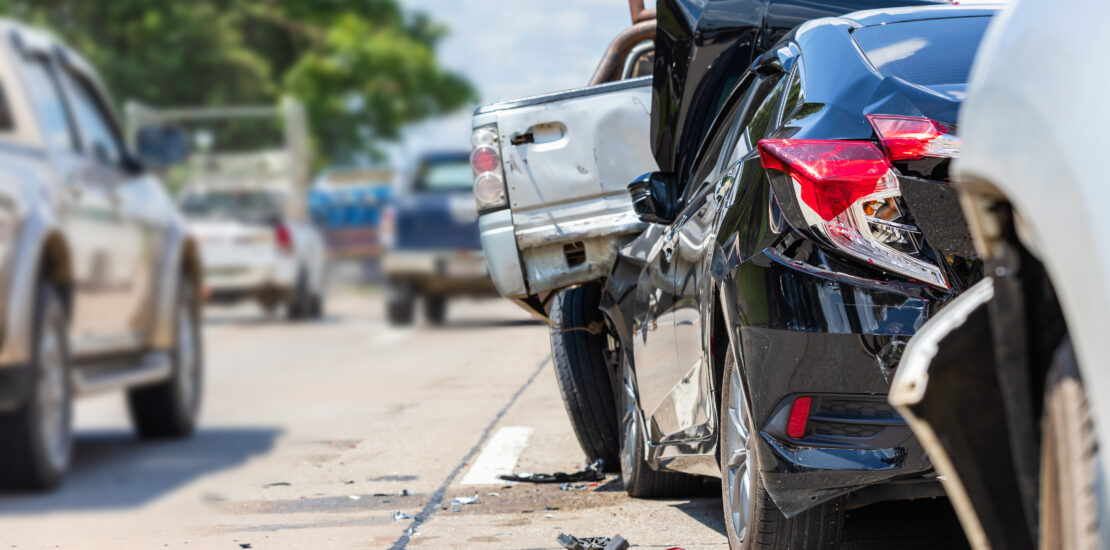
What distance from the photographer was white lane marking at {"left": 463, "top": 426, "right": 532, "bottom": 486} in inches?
256

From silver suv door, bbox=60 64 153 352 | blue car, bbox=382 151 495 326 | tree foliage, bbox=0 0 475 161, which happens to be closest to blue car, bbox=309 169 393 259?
tree foliage, bbox=0 0 475 161

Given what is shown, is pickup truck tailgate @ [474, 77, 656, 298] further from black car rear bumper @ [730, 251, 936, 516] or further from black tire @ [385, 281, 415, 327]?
black tire @ [385, 281, 415, 327]

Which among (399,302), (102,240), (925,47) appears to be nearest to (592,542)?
(925,47)

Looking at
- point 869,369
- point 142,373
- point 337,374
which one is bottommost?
point 337,374

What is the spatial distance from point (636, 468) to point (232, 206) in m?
15.2

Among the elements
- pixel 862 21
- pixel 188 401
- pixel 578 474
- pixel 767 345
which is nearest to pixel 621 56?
pixel 578 474

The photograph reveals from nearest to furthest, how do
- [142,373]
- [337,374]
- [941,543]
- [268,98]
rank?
[941,543], [142,373], [337,374], [268,98]

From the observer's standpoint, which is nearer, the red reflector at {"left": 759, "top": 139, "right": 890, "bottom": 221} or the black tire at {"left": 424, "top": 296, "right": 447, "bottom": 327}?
the red reflector at {"left": 759, "top": 139, "right": 890, "bottom": 221}

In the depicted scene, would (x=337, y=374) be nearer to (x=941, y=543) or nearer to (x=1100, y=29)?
(x=941, y=543)

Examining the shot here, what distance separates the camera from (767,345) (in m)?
3.70

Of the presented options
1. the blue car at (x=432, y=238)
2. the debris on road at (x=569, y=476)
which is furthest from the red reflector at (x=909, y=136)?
the blue car at (x=432, y=238)

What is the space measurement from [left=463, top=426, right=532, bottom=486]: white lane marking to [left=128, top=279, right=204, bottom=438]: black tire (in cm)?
185

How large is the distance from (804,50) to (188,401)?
522 centimetres

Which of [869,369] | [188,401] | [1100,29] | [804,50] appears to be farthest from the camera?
[188,401]
